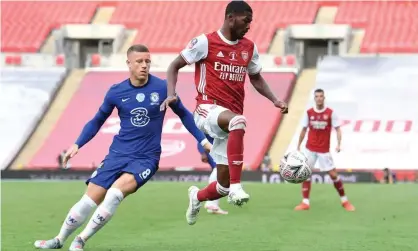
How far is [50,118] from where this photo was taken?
146ft

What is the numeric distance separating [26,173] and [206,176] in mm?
8138

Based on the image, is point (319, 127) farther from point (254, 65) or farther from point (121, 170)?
point (121, 170)

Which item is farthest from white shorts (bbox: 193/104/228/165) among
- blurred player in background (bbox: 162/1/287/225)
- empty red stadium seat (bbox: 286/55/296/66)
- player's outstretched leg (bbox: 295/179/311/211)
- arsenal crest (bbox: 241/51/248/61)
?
empty red stadium seat (bbox: 286/55/296/66)

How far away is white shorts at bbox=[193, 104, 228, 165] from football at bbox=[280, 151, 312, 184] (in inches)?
29.0

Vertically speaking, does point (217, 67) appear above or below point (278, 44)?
above

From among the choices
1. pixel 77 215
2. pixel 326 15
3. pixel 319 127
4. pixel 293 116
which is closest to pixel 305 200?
pixel 319 127

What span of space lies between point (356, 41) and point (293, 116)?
670 cm

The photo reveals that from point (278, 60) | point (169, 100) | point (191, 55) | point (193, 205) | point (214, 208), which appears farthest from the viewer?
point (278, 60)

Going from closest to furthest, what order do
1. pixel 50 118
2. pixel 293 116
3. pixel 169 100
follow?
1. pixel 169 100
2. pixel 293 116
3. pixel 50 118

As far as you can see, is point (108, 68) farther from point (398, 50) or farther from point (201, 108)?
point (201, 108)

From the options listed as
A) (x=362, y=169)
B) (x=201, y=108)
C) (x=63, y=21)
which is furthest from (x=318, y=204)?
(x=63, y=21)

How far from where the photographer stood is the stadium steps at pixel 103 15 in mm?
50531

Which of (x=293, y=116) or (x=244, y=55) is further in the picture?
(x=293, y=116)

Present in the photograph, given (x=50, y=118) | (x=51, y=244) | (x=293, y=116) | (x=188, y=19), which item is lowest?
(x=50, y=118)
